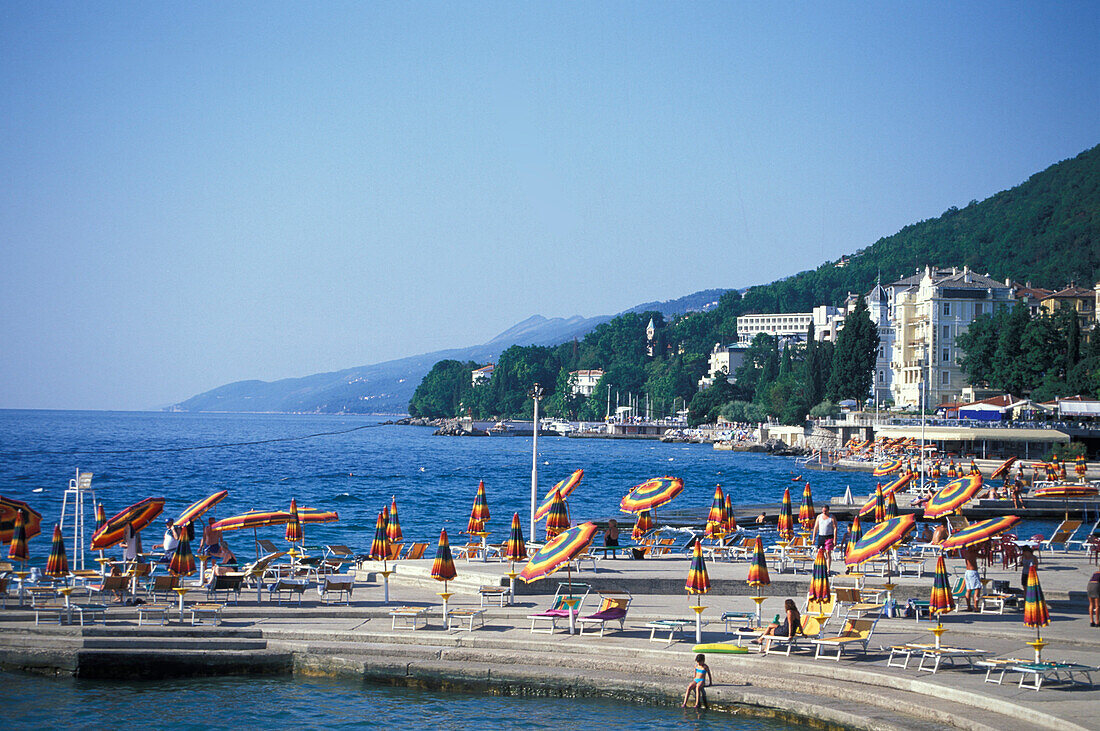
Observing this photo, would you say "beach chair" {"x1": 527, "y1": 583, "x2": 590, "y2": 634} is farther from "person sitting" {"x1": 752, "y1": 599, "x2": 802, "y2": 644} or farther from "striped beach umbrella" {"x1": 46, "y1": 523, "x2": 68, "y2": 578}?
"striped beach umbrella" {"x1": 46, "y1": 523, "x2": 68, "y2": 578}

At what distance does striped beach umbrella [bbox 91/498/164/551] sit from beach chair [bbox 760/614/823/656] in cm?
1227

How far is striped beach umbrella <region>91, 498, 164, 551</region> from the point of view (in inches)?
806

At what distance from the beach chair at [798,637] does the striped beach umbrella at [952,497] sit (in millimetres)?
7957

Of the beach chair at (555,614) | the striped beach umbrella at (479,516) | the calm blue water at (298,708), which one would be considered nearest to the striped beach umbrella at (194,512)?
Result: the calm blue water at (298,708)

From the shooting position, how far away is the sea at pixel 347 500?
47.9ft

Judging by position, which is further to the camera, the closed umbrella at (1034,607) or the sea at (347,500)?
the sea at (347,500)

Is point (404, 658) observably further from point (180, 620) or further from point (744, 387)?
point (744, 387)

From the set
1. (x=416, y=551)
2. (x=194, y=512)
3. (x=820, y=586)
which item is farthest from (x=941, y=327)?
(x=820, y=586)

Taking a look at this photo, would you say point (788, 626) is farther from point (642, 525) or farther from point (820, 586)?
point (642, 525)

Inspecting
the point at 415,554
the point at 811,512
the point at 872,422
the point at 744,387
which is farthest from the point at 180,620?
the point at 744,387

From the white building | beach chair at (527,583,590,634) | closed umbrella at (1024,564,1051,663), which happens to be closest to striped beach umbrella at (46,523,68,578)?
beach chair at (527,583,590,634)

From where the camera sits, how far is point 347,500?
60.1 metres

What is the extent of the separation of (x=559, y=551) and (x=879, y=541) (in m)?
5.65

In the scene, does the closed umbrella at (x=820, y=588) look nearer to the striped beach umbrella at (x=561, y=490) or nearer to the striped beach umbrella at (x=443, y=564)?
the striped beach umbrella at (x=443, y=564)
